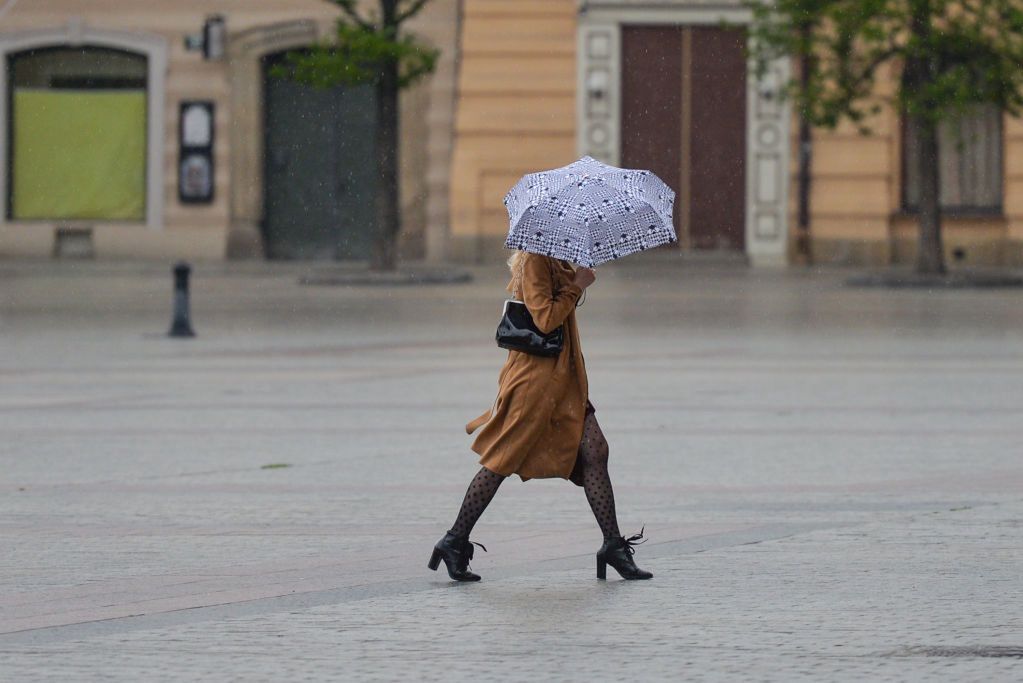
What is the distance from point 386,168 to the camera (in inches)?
1143

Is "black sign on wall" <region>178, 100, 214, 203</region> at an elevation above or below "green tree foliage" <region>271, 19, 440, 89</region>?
below

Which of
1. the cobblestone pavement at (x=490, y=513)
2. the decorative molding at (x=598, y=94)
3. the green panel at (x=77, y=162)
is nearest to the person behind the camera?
the cobblestone pavement at (x=490, y=513)

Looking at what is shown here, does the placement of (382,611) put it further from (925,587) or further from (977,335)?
(977,335)

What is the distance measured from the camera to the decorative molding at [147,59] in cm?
3478

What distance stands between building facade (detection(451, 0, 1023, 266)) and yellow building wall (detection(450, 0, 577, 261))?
0.02 metres

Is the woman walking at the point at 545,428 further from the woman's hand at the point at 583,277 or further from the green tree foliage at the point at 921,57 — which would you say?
the green tree foliage at the point at 921,57

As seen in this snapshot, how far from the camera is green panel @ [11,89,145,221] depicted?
35.2 meters

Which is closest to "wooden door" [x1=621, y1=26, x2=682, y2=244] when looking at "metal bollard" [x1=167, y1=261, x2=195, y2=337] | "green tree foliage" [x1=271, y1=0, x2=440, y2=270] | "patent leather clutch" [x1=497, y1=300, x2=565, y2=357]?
"green tree foliage" [x1=271, y1=0, x2=440, y2=270]

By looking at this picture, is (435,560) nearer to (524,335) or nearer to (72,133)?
(524,335)

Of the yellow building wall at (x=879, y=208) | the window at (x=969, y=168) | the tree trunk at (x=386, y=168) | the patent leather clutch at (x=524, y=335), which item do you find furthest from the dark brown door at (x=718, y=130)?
the patent leather clutch at (x=524, y=335)

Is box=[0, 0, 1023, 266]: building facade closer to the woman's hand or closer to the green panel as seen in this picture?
the green panel

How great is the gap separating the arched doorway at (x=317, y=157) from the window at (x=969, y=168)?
8.13 m

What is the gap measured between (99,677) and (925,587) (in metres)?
2.83

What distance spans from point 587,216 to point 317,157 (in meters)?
28.0
